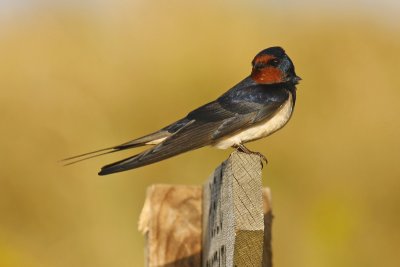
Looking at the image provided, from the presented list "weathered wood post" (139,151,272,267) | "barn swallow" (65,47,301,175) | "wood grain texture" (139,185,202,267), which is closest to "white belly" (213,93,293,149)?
"barn swallow" (65,47,301,175)

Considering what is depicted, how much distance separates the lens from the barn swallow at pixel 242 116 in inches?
181

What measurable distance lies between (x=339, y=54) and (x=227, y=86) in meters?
1.18

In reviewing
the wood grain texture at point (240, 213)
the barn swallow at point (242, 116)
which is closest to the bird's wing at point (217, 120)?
the barn swallow at point (242, 116)

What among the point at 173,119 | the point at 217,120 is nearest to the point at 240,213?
the point at 217,120

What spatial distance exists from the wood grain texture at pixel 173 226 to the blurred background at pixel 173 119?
7.89ft

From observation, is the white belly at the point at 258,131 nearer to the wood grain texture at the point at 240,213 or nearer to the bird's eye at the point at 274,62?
the bird's eye at the point at 274,62

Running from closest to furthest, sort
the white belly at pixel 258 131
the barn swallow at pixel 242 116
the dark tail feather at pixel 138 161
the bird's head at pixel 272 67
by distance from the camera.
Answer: the dark tail feather at pixel 138 161 < the barn swallow at pixel 242 116 < the white belly at pixel 258 131 < the bird's head at pixel 272 67

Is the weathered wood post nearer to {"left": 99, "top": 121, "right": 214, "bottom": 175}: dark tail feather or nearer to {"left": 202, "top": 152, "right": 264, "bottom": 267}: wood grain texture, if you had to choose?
{"left": 202, "top": 152, "right": 264, "bottom": 267}: wood grain texture

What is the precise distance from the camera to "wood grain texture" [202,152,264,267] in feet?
10.2

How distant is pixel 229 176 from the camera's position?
3242 mm

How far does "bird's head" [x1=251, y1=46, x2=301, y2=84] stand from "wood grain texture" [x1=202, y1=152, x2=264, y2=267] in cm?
165

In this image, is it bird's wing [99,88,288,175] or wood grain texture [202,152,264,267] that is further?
bird's wing [99,88,288,175]

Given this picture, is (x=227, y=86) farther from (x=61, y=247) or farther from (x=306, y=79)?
(x=61, y=247)

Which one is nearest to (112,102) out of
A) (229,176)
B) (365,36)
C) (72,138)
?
(72,138)
